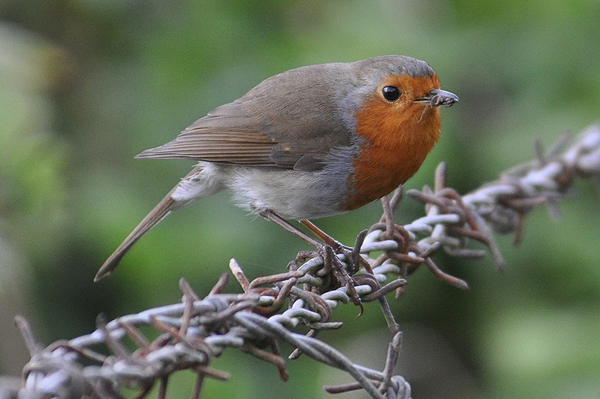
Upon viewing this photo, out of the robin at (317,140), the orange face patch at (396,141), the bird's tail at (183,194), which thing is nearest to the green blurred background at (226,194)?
the bird's tail at (183,194)

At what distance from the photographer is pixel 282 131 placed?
2994 millimetres

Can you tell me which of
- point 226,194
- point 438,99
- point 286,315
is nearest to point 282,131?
point 438,99

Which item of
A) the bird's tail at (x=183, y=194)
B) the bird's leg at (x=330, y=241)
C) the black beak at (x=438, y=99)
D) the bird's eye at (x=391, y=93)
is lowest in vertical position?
the bird's leg at (x=330, y=241)

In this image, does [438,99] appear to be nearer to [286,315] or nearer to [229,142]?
[229,142]

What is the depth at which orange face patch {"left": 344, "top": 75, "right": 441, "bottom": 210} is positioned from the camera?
9.18ft

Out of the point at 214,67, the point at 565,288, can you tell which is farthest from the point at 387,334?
the point at 214,67

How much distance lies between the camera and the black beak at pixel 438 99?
2737 millimetres

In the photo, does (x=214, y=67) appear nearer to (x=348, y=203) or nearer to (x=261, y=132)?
(x=261, y=132)

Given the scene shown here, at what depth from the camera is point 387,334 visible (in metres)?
3.62

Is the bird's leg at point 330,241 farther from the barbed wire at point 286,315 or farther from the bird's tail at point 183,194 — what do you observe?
the bird's tail at point 183,194

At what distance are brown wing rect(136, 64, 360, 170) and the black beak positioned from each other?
Result: 0.32m

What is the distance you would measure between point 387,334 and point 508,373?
0.60m

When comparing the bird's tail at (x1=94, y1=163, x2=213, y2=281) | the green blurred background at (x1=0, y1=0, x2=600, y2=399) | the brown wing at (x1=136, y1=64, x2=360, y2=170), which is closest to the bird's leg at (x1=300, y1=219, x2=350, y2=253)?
the brown wing at (x1=136, y1=64, x2=360, y2=170)

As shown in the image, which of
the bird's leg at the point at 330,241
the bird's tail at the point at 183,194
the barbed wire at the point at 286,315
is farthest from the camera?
the bird's tail at the point at 183,194
